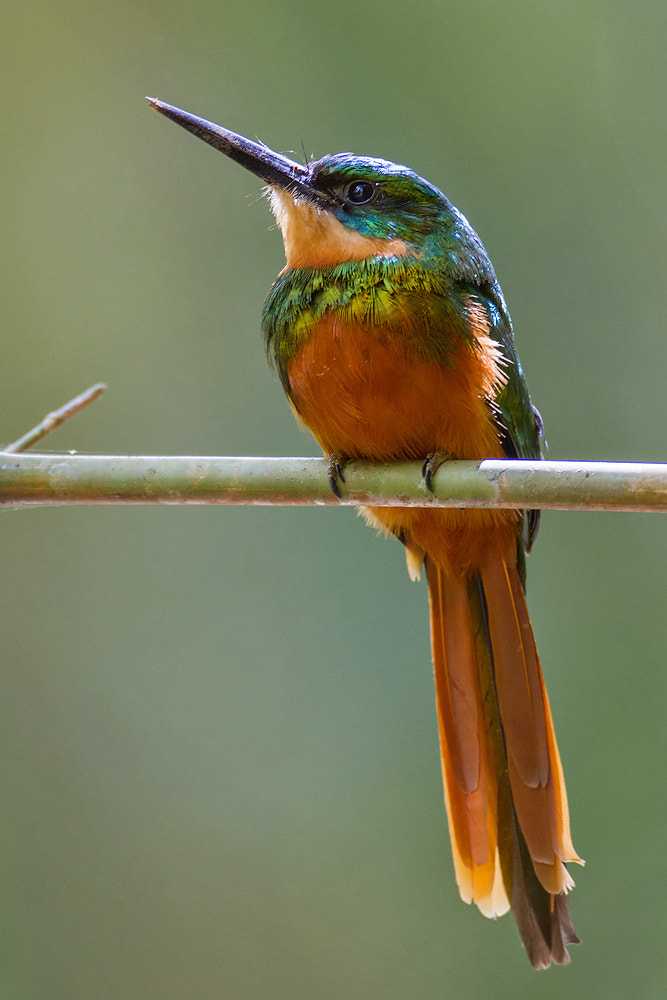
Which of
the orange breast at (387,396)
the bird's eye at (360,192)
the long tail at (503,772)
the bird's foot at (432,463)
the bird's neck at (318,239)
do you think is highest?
the bird's eye at (360,192)

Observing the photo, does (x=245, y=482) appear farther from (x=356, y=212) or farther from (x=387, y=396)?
(x=356, y=212)

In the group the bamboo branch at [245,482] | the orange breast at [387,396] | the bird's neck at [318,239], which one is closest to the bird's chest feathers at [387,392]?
the orange breast at [387,396]

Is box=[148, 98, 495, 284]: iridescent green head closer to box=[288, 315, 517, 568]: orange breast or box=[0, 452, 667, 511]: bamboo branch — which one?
box=[288, 315, 517, 568]: orange breast

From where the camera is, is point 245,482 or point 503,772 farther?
point 503,772

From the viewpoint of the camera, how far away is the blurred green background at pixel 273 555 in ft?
9.57

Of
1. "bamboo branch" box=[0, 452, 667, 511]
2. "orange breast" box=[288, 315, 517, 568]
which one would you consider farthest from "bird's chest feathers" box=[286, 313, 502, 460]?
"bamboo branch" box=[0, 452, 667, 511]

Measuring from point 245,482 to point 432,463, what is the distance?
0.39 m

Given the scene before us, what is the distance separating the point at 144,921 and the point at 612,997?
4.16ft

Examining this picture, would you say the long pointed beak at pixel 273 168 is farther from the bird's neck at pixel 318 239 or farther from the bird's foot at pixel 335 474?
the bird's foot at pixel 335 474

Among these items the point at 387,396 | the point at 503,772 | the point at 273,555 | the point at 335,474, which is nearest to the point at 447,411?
the point at 387,396

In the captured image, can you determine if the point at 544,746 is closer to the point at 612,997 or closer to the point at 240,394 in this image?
the point at 612,997

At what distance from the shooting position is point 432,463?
1541mm

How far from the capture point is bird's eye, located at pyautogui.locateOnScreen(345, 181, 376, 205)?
5.65 feet

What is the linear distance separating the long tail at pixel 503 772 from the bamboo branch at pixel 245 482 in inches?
19.3
